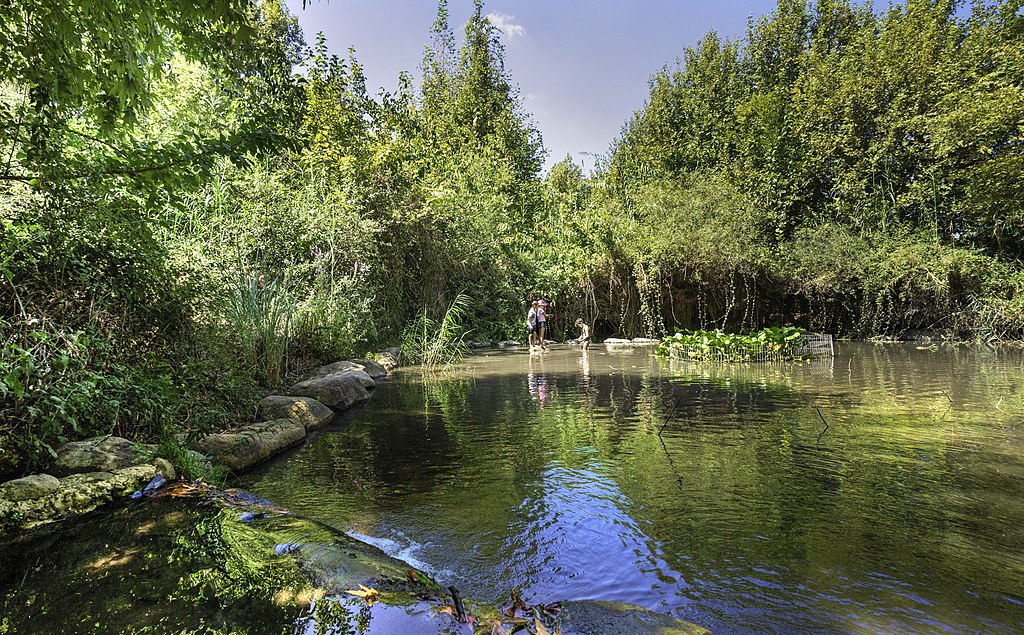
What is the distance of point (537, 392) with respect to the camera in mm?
8977

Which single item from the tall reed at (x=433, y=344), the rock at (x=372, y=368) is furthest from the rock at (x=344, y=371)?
the tall reed at (x=433, y=344)

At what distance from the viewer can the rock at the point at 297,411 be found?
649 centimetres

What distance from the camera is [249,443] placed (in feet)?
17.1

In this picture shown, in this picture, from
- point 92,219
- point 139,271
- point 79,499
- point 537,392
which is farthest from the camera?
point 537,392

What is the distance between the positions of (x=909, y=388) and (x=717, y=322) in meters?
13.4

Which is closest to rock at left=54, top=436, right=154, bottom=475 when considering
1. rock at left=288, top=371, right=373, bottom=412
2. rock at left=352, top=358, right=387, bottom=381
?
rock at left=288, top=371, right=373, bottom=412

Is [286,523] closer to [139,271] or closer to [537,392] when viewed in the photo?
[139,271]

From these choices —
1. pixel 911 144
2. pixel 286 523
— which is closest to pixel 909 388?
pixel 286 523

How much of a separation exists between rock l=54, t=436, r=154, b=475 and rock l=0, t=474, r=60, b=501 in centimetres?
28

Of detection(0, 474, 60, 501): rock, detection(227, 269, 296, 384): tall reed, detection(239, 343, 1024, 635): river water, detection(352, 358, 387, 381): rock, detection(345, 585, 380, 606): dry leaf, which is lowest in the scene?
detection(239, 343, 1024, 635): river water

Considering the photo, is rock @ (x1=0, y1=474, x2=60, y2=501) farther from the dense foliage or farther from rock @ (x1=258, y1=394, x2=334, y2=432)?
the dense foliage

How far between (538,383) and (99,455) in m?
7.07

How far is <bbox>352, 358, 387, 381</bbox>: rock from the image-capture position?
11016mm

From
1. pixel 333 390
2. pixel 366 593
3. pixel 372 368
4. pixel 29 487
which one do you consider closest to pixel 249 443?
pixel 29 487
